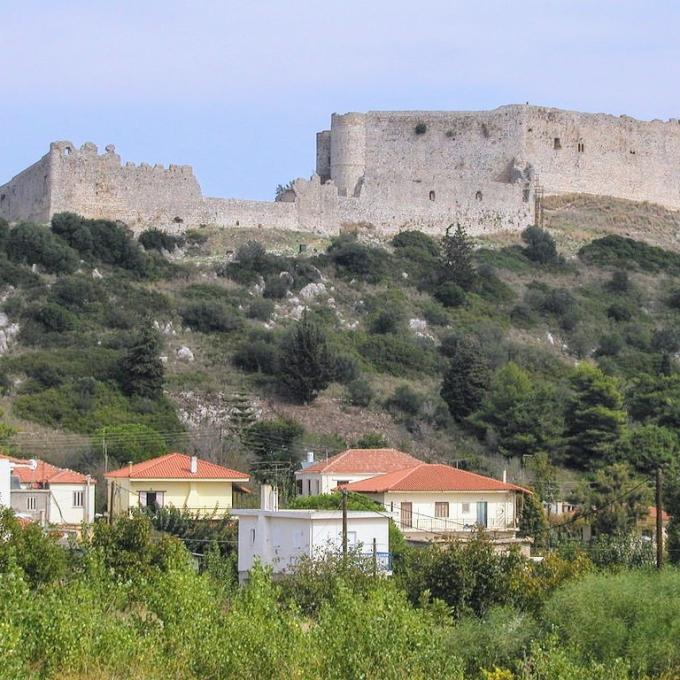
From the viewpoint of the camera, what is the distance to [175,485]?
3356cm

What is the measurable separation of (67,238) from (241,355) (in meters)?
7.14

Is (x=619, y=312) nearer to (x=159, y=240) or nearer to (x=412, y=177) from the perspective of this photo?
(x=412, y=177)

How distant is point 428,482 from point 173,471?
4913mm

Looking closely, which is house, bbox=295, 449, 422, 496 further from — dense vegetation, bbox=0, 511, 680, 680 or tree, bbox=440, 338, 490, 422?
tree, bbox=440, 338, 490, 422

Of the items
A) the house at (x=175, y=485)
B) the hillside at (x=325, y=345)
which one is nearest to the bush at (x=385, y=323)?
the hillside at (x=325, y=345)

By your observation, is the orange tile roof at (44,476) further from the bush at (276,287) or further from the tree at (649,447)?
the bush at (276,287)

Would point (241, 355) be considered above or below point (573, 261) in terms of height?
below

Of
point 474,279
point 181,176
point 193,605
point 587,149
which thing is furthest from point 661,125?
point 193,605

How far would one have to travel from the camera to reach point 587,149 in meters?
64.9

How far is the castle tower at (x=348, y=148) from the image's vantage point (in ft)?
193

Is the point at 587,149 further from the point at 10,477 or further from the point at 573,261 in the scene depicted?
the point at 10,477

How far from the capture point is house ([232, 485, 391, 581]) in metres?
28.4

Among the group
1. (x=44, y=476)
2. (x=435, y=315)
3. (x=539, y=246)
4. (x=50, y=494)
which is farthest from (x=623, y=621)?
(x=539, y=246)

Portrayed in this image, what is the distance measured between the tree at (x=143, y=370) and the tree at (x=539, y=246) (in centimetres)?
1973
